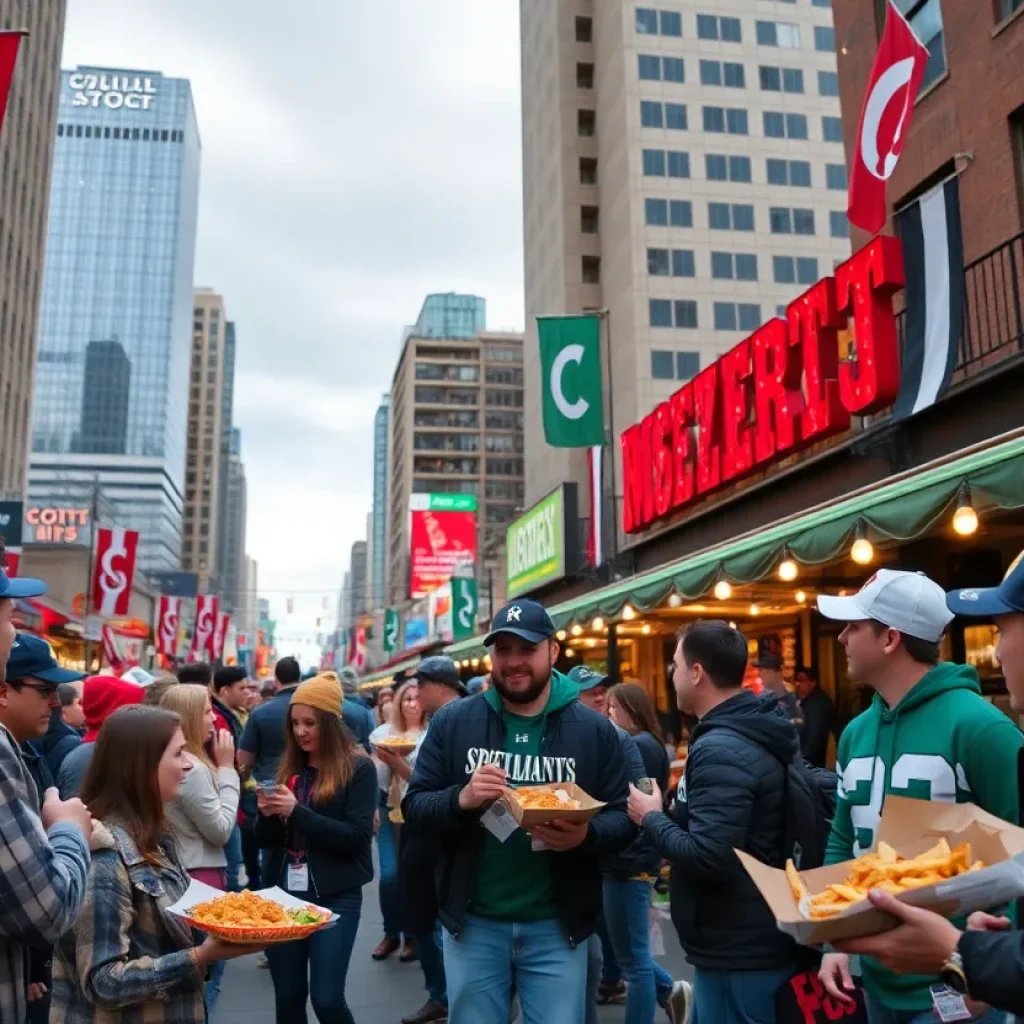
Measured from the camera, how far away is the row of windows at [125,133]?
17288 centimetres

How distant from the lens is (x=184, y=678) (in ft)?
30.3

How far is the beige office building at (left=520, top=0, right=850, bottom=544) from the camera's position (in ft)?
178

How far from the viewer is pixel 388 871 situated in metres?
8.83

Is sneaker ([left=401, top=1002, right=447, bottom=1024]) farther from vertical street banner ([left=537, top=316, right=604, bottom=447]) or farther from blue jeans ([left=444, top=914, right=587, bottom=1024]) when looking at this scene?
vertical street banner ([left=537, top=316, right=604, bottom=447])

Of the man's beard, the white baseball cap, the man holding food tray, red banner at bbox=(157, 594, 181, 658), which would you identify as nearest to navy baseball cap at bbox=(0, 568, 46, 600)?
the man holding food tray

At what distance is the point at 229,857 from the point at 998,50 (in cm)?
1340

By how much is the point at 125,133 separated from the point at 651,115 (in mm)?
147496

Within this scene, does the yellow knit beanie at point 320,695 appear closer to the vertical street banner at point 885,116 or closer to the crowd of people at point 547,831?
the crowd of people at point 547,831

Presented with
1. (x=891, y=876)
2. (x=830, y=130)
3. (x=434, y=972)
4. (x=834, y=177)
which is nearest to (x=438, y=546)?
(x=834, y=177)

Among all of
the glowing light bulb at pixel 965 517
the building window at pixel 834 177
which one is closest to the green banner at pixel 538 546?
the glowing light bulb at pixel 965 517

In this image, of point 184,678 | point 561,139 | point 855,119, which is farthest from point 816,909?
point 561,139

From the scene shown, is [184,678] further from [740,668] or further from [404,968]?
[740,668]

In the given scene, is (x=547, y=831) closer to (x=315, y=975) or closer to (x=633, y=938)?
(x=315, y=975)

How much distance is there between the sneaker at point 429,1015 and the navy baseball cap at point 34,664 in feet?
12.9
